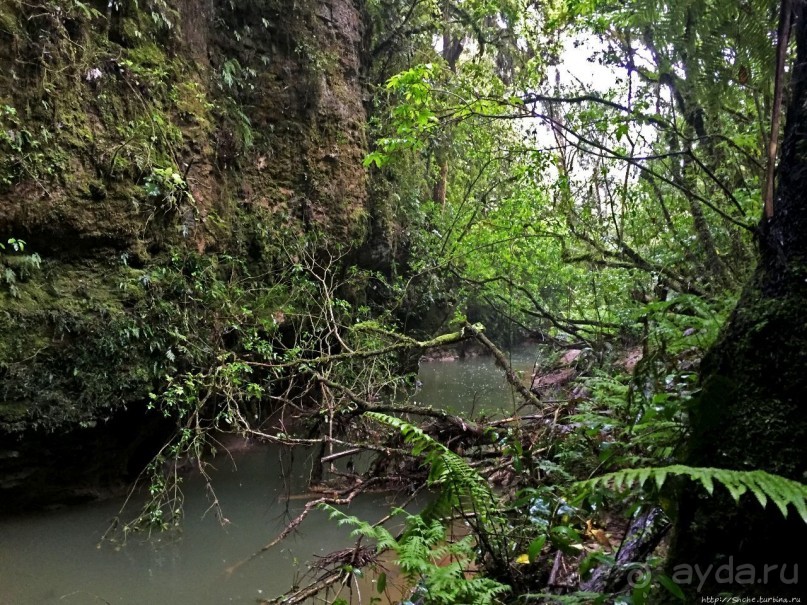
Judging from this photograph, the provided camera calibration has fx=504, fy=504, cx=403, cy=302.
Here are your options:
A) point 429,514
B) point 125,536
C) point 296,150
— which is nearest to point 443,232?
point 296,150

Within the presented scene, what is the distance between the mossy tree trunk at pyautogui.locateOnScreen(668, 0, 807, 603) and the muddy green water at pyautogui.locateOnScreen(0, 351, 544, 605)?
3526 mm

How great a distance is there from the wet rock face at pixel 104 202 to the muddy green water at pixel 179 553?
65 centimetres

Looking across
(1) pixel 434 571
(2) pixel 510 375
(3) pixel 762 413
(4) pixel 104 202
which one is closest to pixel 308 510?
(2) pixel 510 375

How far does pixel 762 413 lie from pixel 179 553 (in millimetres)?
4829

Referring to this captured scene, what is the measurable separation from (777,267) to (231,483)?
20.1 feet

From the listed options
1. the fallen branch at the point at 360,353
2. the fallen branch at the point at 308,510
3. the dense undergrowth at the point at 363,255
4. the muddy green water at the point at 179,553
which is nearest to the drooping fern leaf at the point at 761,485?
the dense undergrowth at the point at 363,255

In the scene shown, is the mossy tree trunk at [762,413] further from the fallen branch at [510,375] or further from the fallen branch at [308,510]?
the fallen branch at [308,510]

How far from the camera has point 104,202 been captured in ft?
17.7

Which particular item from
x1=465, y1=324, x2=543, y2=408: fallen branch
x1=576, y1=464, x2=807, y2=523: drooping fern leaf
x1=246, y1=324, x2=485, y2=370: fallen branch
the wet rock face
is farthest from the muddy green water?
x1=576, y1=464, x2=807, y2=523: drooping fern leaf

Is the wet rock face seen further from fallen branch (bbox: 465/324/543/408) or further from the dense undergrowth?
fallen branch (bbox: 465/324/543/408)

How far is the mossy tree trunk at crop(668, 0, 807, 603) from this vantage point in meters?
1.32

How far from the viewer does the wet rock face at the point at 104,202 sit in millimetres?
4809

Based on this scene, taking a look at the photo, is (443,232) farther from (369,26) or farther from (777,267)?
(777,267)

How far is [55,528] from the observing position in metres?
4.88
